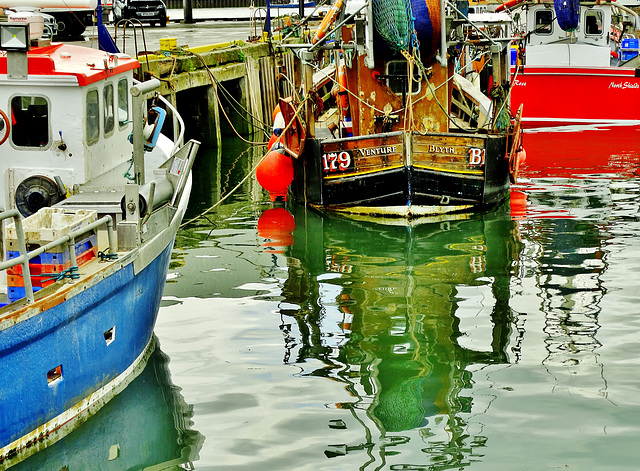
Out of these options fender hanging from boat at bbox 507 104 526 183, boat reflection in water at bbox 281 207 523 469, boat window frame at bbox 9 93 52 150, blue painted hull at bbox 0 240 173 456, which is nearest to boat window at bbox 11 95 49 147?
boat window frame at bbox 9 93 52 150

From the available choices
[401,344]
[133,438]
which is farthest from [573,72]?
[133,438]

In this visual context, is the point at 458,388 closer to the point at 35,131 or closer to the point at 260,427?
the point at 260,427

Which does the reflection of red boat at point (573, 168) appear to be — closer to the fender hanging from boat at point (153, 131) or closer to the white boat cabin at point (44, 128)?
the fender hanging from boat at point (153, 131)

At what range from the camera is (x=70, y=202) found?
841 cm

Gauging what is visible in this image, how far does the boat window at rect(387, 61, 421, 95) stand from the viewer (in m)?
15.3

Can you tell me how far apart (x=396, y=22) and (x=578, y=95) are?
11.3 metres

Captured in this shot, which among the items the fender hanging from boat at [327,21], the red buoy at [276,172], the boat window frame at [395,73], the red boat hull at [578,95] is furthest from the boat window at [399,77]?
the red boat hull at [578,95]

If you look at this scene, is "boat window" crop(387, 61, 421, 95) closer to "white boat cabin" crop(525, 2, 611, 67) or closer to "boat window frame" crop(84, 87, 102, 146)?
"boat window frame" crop(84, 87, 102, 146)

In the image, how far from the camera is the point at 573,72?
24.2m

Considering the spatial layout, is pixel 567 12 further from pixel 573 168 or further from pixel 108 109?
pixel 108 109

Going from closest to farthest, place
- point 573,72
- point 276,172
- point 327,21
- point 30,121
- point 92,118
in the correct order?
point 30,121 < point 92,118 < point 276,172 < point 327,21 < point 573,72

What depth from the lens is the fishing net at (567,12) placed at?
76.7ft

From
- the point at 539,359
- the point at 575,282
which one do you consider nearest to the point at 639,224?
the point at 575,282

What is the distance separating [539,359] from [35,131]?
508cm
